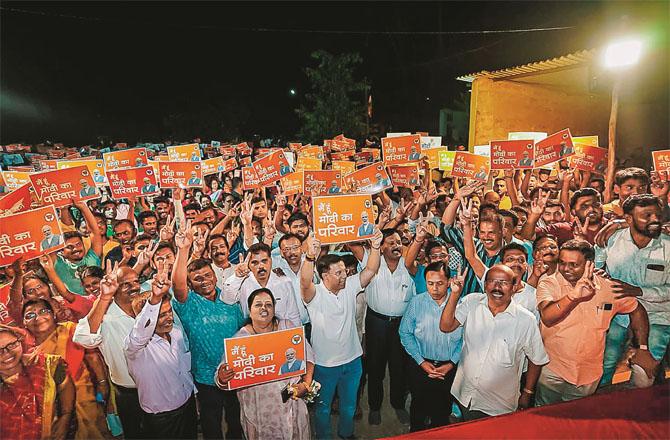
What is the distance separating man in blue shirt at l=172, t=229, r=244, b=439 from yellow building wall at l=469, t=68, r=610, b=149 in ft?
34.8

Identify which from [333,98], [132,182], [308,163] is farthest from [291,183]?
[333,98]

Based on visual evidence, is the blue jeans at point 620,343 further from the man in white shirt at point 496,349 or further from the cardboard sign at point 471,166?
the cardboard sign at point 471,166

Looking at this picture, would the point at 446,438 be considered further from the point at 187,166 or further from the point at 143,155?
the point at 143,155

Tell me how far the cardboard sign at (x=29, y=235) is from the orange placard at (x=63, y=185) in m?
1.31

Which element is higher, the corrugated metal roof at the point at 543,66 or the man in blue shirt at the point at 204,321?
the corrugated metal roof at the point at 543,66

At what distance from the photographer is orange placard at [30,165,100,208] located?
5.26 metres

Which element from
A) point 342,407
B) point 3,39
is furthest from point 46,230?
point 3,39

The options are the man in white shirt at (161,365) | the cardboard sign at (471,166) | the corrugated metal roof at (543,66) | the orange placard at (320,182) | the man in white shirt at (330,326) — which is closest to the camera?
the man in white shirt at (161,365)

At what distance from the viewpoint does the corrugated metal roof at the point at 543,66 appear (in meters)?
9.32

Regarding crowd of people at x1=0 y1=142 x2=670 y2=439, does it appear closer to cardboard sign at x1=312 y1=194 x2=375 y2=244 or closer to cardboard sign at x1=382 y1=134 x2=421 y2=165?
cardboard sign at x1=312 y1=194 x2=375 y2=244

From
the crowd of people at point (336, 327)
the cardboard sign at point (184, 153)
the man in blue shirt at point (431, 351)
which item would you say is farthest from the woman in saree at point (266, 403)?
the cardboard sign at point (184, 153)

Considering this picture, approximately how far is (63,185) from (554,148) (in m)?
7.13

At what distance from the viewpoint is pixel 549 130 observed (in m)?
12.9

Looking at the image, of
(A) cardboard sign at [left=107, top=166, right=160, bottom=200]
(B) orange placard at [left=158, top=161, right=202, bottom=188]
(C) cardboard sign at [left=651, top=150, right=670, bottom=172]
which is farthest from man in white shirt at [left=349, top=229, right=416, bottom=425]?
(C) cardboard sign at [left=651, top=150, right=670, bottom=172]
